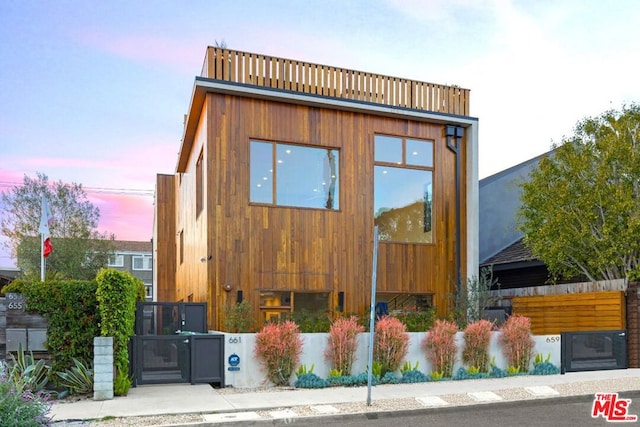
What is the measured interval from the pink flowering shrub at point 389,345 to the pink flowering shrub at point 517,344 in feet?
8.07

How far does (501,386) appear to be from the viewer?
1094 cm

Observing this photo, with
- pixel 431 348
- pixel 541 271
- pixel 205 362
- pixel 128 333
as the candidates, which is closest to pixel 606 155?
pixel 541 271

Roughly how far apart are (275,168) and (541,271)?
931cm

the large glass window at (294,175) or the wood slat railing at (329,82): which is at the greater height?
the wood slat railing at (329,82)

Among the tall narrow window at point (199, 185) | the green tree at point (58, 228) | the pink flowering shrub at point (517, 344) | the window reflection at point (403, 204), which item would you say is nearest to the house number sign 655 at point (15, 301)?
the tall narrow window at point (199, 185)

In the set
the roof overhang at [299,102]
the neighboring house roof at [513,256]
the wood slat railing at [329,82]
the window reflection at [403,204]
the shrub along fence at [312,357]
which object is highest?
the wood slat railing at [329,82]

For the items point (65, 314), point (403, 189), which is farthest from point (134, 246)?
point (65, 314)

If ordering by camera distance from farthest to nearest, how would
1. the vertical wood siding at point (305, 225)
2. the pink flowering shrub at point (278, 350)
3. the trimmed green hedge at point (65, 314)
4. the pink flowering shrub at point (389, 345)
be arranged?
the vertical wood siding at point (305, 225) → the pink flowering shrub at point (389, 345) → the pink flowering shrub at point (278, 350) → the trimmed green hedge at point (65, 314)

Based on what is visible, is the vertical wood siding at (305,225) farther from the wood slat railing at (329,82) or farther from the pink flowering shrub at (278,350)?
the pink flowering shrub at (278,350)

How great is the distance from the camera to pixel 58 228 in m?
27.9

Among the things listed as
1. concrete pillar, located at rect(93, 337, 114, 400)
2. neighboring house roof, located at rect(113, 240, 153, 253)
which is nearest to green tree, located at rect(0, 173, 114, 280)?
concrete pillar, located at rect(93, 337, 114, 400)

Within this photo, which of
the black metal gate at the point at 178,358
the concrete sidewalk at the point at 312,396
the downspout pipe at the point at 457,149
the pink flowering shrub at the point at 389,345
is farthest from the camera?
the downspout pipe at the point at 457,149

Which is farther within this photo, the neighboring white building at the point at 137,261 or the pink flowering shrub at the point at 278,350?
the neighboring white building at the point at 137,261

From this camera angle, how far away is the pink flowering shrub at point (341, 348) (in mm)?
11312
